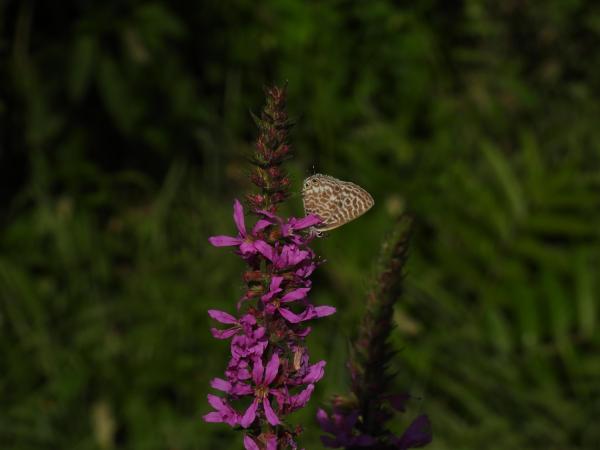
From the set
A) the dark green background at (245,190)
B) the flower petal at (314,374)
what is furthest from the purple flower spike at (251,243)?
the dark green background at (245,190)

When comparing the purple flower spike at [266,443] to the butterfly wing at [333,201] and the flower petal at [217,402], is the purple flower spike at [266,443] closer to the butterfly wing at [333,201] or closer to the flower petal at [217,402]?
the flower petal at [217,402]

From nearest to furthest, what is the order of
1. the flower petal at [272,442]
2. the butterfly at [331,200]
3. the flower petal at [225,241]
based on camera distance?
1. the flower petal at [272,442]
2. the flower petal at [225,241]
3. the butterfly at [331,200]

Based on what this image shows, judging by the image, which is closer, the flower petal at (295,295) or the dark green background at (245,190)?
the flower petal at (295,295)

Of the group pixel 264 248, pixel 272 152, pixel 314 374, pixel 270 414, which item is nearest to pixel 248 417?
pixel 270 414

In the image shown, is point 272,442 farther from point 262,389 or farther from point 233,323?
point 233,323

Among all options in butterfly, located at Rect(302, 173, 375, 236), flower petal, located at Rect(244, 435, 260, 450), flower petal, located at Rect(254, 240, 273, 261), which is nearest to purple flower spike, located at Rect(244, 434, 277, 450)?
flower petal, located at Rect(244, 435, 260, 450)

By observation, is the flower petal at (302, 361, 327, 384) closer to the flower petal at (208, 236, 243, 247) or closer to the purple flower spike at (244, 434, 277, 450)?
the purple flower spike at (244, 434, 277, 450)
